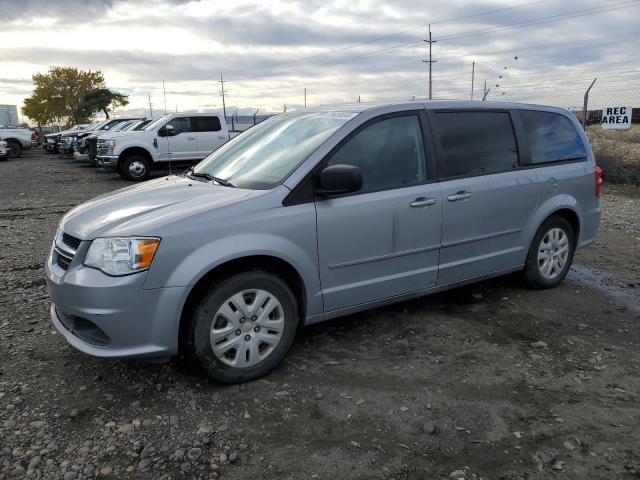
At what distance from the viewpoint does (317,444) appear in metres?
2.81

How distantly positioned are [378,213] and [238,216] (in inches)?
40.2

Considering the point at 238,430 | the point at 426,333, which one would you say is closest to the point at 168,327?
the point at 238,430

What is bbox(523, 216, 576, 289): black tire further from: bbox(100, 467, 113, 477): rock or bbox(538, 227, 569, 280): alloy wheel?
bbox(100, 467, 113, 477): rock

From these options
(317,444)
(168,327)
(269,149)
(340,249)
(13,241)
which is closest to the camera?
(317,444)

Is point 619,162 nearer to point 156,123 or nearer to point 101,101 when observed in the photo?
point 156,123

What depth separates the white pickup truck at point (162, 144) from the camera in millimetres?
14852

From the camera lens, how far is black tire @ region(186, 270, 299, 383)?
3174 mm

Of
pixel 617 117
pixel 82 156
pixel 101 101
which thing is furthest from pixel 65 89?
pixel 617 117

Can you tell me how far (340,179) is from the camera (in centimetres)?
340

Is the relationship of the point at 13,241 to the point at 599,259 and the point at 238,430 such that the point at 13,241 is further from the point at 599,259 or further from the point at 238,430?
the point at 599,259

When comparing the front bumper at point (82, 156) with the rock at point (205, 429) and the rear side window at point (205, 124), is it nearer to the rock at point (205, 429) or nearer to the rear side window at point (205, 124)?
the rear side window at point (205, 124)

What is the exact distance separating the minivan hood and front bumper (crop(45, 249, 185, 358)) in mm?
229

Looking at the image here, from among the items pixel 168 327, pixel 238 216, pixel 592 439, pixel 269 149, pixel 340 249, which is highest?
pixel 269 149

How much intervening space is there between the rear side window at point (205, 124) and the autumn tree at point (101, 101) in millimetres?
42455
